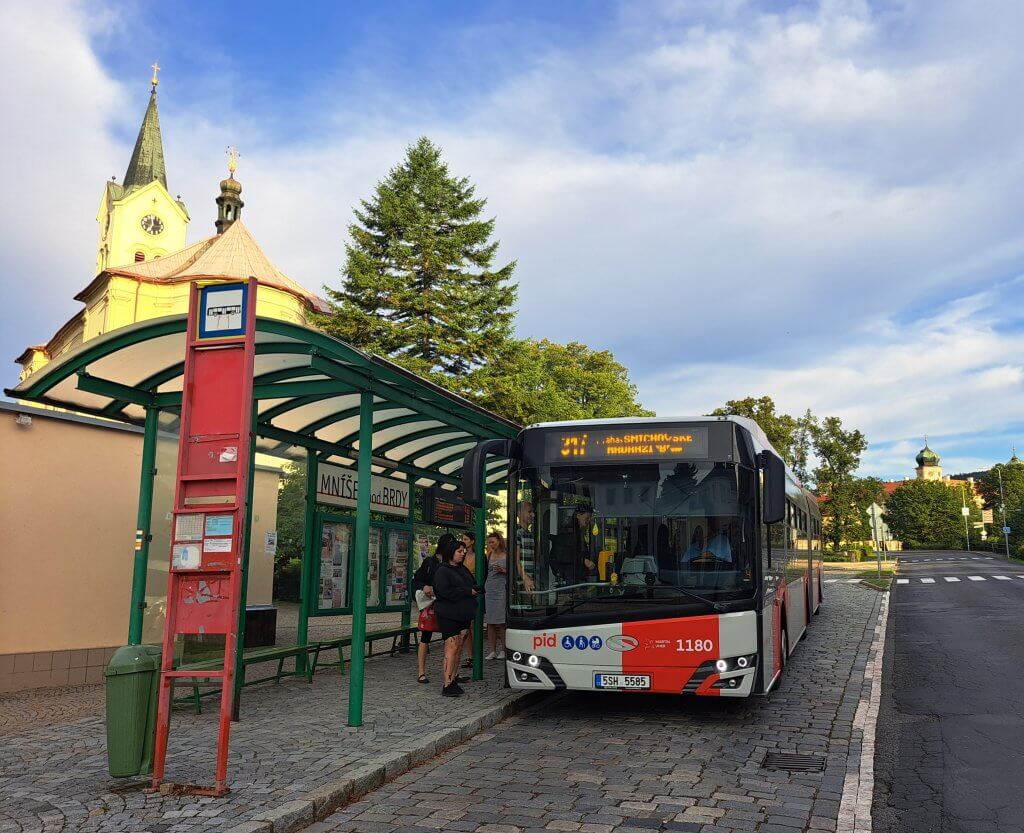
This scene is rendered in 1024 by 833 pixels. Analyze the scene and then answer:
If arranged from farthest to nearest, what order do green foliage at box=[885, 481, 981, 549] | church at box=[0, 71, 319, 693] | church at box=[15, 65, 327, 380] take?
green foliage at box=[885, 481, 981, 549] → church at box=[15, 65, 327, 380] → church at box=[0, 71, 319, 693]

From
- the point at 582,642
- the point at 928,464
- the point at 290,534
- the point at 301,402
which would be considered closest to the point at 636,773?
the point at 582,642

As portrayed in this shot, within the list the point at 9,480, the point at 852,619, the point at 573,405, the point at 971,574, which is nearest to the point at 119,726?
the point at 9,480

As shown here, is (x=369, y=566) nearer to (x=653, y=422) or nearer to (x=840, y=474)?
(x=653, y=422)

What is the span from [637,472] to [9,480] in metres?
7.28

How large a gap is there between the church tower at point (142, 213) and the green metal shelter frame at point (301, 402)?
62.4m

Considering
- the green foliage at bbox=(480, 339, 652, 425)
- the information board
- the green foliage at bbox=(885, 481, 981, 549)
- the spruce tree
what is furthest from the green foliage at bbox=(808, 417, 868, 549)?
the green foliage at bbox=(885, 481, 981, 549)

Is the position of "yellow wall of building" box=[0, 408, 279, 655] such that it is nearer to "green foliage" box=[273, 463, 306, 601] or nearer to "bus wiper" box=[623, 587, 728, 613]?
"bus wiper" box=[623, 587, 728, 613]

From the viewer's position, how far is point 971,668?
11719mm

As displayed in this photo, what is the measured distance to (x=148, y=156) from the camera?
235ft

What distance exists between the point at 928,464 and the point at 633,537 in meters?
163

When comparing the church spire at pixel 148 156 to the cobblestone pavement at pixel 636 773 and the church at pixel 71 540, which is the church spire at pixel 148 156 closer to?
the church at pixel 71 540


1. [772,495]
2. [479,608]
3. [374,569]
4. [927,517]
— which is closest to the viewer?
[772,495]

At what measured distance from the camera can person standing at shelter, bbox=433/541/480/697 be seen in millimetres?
9273

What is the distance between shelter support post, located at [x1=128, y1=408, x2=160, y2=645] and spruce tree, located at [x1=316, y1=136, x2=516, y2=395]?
61.0 ft
